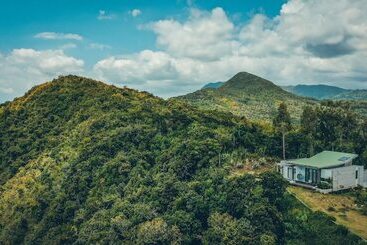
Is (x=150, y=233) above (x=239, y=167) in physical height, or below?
below

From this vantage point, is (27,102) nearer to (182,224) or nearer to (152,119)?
(152,119)

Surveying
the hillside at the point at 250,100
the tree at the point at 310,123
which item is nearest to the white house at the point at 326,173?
the tree at the point at 310,123

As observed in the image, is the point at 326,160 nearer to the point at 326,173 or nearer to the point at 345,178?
the point at 326,173

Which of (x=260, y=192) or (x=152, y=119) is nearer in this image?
(x=260, y=192)

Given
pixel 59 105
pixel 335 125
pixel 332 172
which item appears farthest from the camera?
pixel 59 105

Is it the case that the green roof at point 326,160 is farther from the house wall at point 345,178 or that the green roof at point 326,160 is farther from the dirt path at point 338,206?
the dirt path at point 338,206

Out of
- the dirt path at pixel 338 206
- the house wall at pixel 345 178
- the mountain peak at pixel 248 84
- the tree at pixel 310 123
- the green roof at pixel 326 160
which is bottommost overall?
the dirt path at pixel 338 206

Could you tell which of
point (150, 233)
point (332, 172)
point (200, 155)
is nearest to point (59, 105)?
point (200, 155)
